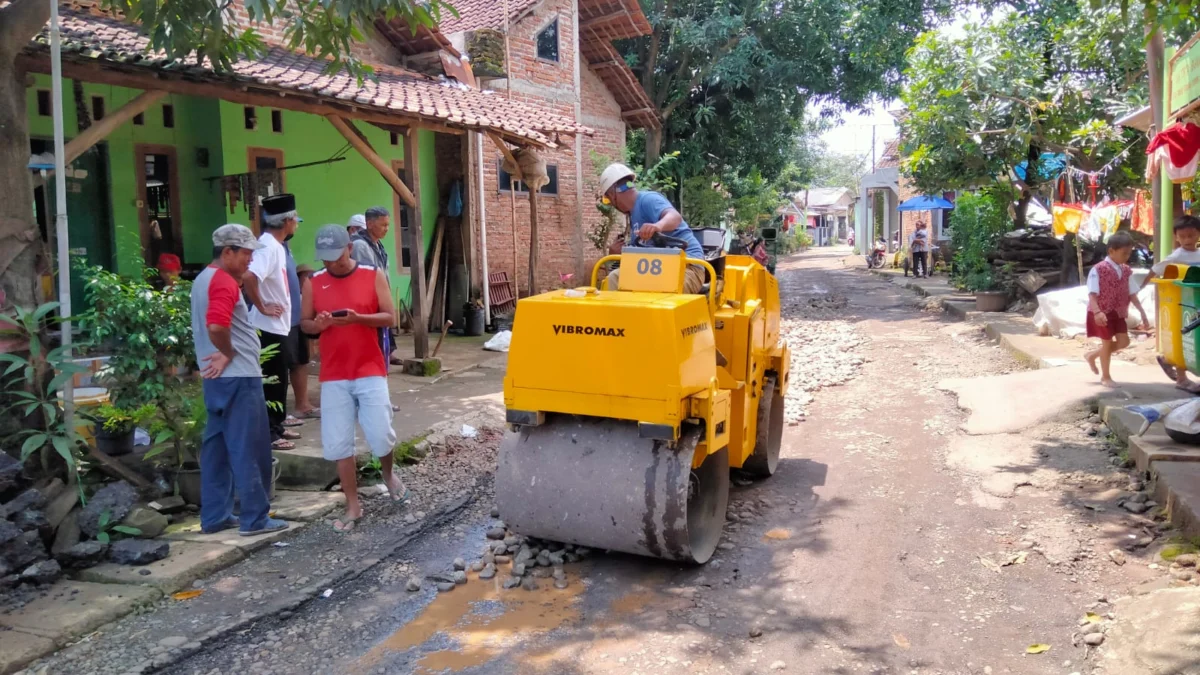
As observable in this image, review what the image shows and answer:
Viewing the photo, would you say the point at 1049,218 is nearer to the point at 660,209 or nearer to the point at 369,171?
the point at 369,171

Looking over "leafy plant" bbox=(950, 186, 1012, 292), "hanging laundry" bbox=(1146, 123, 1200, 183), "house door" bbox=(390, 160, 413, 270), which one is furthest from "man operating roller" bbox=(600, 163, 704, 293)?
"leafy plant" bbox=(950, 186, 1012, 292)

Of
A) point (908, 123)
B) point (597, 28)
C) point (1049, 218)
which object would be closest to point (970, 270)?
point (1049, 218)

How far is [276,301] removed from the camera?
6539mm

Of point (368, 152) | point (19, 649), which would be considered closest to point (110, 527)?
point (19, 649)

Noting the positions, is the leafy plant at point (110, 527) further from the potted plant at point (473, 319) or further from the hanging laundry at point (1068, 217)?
the hanging laundry at point (1068, 217)

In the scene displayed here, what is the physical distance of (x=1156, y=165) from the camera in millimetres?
9375

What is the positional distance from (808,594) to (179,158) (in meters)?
8.85

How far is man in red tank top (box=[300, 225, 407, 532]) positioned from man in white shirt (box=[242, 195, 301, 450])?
0.99 m

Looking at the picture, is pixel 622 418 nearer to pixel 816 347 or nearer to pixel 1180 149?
pixel 1180 149

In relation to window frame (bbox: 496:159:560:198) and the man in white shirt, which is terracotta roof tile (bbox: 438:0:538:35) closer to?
window frame (bbox: 496:159:560:198)

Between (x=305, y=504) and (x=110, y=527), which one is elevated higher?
(x=110, y=527)

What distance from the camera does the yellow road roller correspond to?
167 inches

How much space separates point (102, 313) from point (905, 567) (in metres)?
4.65

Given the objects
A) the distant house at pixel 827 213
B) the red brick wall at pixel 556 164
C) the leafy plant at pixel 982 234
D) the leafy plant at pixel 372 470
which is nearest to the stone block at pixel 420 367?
the leafy plant at pixel 372 470
